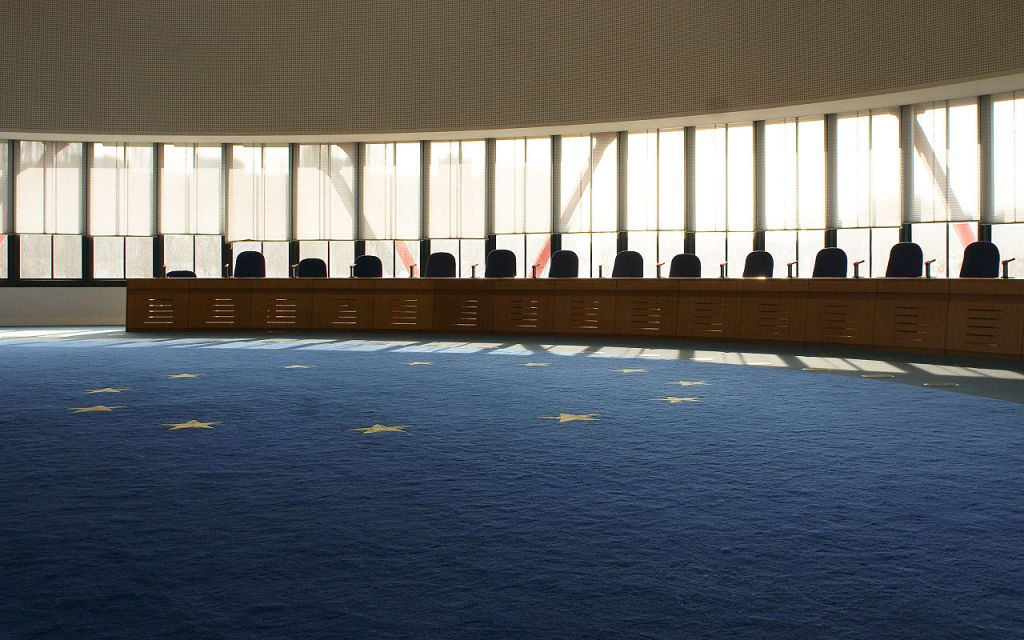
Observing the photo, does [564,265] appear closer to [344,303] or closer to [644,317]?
[644,317]

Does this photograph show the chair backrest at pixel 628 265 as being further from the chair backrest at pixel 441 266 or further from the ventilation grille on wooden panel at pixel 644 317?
the chair backrest at pixel 441 266

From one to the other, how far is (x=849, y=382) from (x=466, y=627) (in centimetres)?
512

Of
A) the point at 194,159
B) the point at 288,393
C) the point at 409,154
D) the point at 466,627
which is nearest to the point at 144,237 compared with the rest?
the point at 194,159

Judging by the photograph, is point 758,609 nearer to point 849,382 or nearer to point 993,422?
point 993,422

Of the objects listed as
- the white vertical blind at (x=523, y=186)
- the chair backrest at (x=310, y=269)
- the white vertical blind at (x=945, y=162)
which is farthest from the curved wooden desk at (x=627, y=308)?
the white vertical blind at (x=945, y=162)

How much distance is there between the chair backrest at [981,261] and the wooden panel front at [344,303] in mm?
6765

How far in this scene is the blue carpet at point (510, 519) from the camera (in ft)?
6.42

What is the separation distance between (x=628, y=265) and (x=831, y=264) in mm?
2411

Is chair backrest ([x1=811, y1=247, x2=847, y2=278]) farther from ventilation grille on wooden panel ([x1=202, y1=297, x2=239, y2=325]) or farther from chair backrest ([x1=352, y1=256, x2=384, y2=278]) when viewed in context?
ventilation grille on wooden panel ([x1=202, y1=297, x2=239, y2=325])

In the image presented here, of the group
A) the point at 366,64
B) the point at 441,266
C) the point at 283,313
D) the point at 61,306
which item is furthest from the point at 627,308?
the point at 61,306

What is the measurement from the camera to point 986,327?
853 centimetres

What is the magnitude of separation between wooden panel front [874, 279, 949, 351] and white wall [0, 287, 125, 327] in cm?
1069

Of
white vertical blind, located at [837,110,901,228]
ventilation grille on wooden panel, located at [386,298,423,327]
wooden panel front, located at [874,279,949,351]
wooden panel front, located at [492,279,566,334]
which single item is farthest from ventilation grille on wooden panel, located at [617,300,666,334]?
white vertical blind, located at [837,110,901,228]

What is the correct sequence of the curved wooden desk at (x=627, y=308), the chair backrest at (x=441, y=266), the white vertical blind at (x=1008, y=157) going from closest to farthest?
1. the curved wooden desk at (x=627, y=308)
2. the white vertical blind at (x=1008, y=157)
3. the chair backrest at (x=441, y=266)
